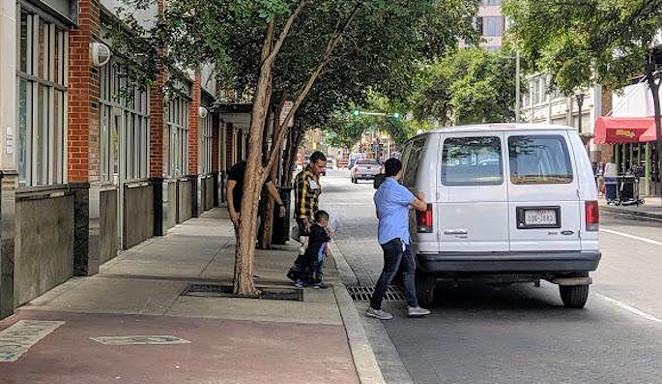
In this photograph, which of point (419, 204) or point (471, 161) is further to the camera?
point (471, 161)

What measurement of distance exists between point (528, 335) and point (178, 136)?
529 inches

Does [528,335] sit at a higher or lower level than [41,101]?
lower

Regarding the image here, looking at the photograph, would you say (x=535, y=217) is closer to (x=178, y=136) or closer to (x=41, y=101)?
(x=41, y=101)

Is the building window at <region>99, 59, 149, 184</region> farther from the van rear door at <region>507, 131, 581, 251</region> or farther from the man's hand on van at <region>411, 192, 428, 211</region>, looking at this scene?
the van rear door at <region>507, 131, 581, 251</region>

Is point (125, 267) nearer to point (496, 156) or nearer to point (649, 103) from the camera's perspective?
point (496, 156)

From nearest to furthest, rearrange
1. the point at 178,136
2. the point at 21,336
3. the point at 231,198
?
1. the point at 21,336
2. the point at 231,198
3. the point at 178,136

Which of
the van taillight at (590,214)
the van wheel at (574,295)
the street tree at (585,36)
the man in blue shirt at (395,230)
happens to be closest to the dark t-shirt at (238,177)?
the man in blue shirt at (395,230)

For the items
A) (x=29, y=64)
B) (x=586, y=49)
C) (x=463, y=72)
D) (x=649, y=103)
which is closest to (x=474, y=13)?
(x=29, y=64)

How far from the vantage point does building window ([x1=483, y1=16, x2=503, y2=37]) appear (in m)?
93.9

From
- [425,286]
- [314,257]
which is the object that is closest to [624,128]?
[314,257]

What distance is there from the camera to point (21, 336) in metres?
7.12

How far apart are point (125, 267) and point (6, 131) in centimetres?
452

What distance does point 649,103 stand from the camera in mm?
37969

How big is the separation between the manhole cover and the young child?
0.28 m
